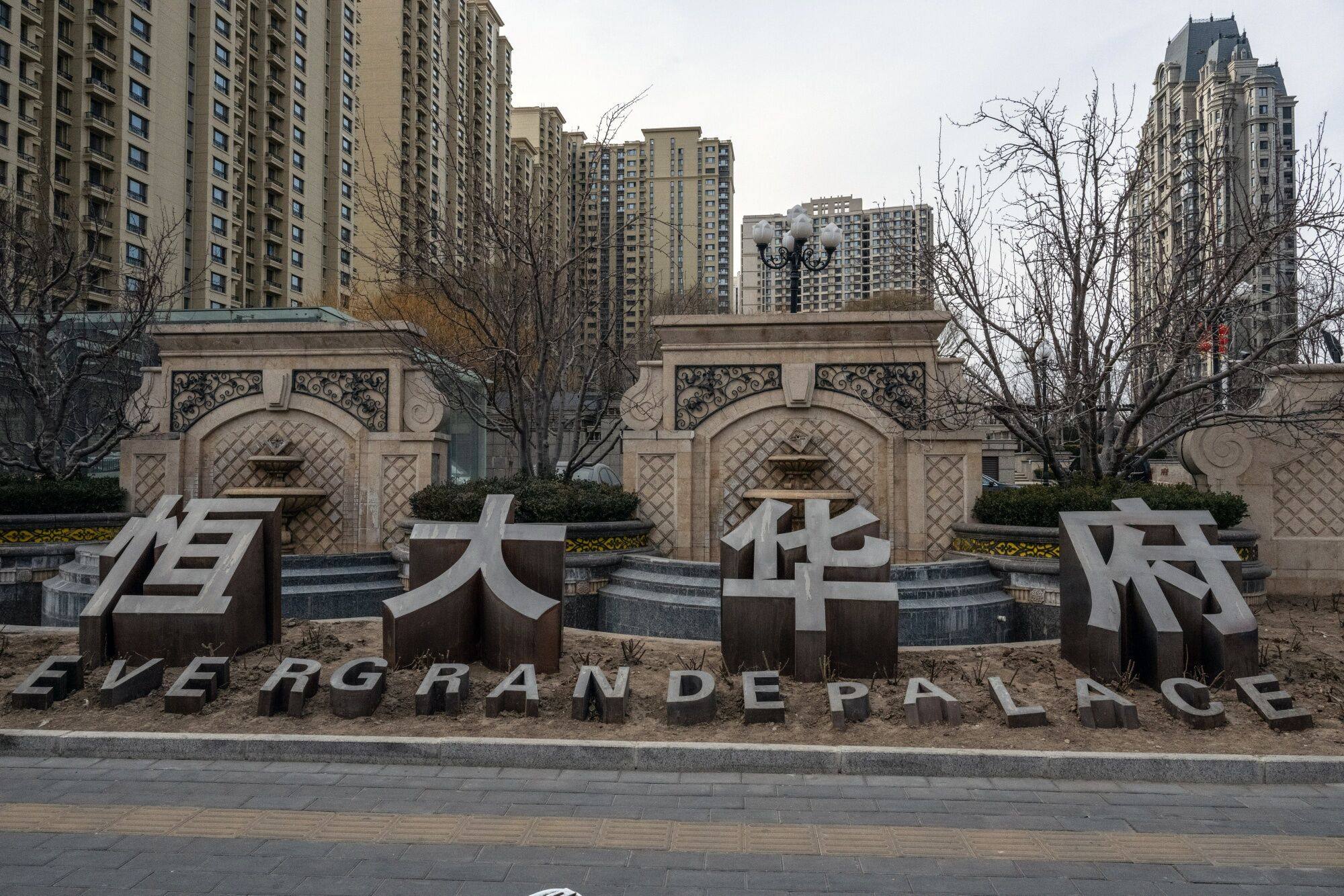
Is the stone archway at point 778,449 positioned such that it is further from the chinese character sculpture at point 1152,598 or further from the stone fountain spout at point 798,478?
the chinese character sculpture at point 1152,598

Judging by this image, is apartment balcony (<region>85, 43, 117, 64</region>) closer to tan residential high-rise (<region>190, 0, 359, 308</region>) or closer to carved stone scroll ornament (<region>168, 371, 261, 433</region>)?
tan residential high-rise (<region>190, 0, 359, 308</region>)

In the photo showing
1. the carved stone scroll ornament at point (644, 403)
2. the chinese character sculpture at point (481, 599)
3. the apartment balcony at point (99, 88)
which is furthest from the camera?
the apartment balcony at point (99, 88)

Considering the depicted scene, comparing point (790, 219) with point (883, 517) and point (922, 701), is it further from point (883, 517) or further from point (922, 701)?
point (922, 701)

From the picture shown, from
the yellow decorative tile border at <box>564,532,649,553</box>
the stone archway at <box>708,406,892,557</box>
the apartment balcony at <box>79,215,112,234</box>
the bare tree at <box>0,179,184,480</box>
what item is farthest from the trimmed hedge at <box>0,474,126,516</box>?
the apartment balcony at <box>79,215,112,234</box>

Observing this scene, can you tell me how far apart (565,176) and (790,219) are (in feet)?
13.5

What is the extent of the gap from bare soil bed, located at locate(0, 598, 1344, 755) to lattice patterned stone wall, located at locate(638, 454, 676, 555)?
5.01m

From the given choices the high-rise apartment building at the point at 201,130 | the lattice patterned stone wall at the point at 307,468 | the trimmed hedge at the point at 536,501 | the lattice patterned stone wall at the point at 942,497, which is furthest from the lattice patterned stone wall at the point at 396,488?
the high-rise apartment building at the point at 201,130

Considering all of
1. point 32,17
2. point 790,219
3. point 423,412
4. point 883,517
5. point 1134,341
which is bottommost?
point 883,517

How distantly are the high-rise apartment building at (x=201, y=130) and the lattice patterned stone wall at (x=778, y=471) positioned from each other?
96.3 feet

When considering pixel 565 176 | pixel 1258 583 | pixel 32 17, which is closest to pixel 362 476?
pixel 565 176

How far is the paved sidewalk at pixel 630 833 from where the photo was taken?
4.23 m

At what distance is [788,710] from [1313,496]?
10420 mm

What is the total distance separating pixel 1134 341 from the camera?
1302 cm

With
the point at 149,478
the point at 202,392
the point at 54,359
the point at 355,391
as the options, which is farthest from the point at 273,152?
the point at 355,391
